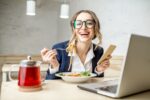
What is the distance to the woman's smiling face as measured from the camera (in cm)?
166

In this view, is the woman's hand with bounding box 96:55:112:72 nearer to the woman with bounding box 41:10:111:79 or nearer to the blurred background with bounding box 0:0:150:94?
the woman with bounding box 41:10:111:79

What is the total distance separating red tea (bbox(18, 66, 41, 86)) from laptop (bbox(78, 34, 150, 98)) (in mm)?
247

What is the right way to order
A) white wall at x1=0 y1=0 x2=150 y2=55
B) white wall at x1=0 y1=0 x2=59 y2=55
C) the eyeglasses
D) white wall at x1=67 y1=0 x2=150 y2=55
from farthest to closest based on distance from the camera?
white wall at x1=0 y1=0 x2=59 y2=55, white wall at x1=0 y1=0 x2=150 y2=55, white wall at x1=67 y1=0 x2=150 y2=55, the eyeglasses

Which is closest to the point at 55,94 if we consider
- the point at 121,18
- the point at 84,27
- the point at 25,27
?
the point at 84,27

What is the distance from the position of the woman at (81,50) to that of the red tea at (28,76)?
0.42 metres

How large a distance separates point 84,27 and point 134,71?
0.73 meters

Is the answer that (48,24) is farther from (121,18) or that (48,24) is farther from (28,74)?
(28,74)

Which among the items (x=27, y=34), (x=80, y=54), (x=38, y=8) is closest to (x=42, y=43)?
(x=27, y=34)

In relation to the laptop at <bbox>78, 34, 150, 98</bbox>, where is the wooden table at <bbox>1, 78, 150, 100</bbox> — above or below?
below

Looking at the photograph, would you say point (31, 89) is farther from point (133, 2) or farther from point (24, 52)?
point (24, 52)

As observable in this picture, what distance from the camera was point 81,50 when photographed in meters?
1.81

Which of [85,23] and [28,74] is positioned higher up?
[85,23]

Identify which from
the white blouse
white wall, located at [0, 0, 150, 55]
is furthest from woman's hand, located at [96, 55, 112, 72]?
white wall, located at [0, 0, 150, 55]

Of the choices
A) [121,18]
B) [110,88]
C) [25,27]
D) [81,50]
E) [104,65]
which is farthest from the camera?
[25,27]
